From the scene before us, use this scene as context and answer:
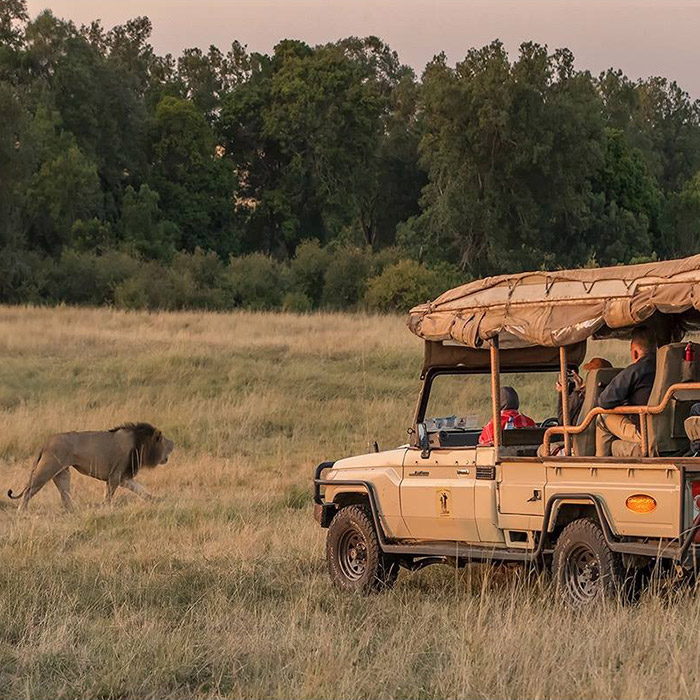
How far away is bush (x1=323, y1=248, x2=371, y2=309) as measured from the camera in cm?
5297

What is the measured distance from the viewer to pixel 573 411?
31.6ft

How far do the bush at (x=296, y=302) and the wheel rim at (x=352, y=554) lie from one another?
123 feet

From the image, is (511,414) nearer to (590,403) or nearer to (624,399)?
(590,403)

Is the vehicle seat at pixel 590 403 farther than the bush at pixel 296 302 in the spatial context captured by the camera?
No

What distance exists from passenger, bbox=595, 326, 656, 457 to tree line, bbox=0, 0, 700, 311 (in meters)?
37.1

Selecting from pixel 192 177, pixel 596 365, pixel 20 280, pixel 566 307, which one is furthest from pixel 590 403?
pixel 192 177

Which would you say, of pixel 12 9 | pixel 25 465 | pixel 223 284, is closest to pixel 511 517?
pixel 25 465

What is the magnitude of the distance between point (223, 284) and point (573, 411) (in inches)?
1679

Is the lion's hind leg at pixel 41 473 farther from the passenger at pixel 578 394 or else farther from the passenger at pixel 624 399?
the passenger at pixel 624 399

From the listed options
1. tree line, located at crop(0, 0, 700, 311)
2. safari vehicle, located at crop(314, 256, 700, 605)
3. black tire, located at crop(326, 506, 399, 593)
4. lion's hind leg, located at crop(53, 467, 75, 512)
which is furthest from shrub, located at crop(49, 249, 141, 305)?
safari vehicle, located at crop(314, 256, 700, 605)

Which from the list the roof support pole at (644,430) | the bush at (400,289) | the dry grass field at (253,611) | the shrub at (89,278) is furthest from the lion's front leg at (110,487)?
the shrub at (89,278)

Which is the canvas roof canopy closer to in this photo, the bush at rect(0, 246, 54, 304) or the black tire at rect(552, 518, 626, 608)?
the black tire at rect(552, 518, 626, 608)

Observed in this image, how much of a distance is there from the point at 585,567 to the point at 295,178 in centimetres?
6789

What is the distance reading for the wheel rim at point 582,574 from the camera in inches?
335
